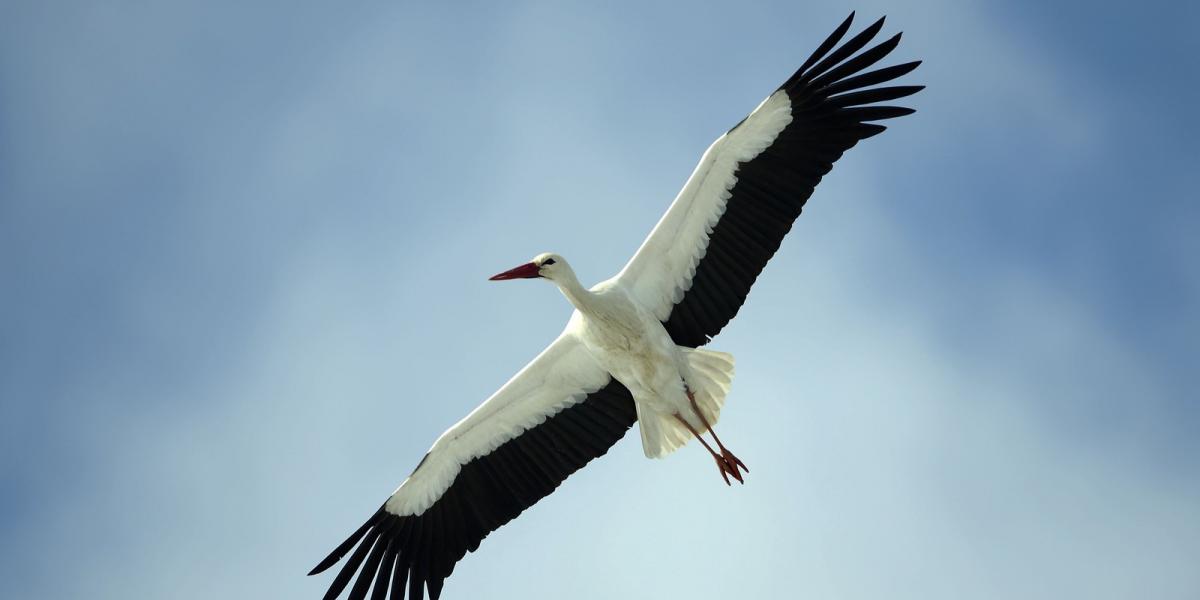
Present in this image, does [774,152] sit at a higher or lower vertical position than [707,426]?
higher

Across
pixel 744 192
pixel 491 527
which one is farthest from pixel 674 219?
pixel 491 527

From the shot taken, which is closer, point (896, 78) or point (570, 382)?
point (896, 78)

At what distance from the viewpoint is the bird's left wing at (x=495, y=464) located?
427 inches

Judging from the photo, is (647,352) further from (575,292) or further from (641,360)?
(575,292)

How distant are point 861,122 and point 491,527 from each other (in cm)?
393

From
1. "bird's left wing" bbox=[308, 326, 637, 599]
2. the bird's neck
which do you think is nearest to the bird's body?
the bird's neck

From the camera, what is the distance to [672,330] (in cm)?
1081

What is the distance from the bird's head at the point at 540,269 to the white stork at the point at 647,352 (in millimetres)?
11

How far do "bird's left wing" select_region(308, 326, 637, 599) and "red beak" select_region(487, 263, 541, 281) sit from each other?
1.64 ft

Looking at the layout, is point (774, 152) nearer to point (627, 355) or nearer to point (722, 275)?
point (722, 275)

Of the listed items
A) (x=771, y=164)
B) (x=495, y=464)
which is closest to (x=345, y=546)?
(x=495, y=464)

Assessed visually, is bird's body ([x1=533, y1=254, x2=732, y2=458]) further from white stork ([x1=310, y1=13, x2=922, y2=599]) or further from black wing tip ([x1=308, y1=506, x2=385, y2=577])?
black wing tip ([x1=308, y1=506, x2=385, y2=577])

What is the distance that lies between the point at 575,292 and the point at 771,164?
1.63m

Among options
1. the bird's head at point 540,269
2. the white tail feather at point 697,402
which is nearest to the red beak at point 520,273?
the bird's head at point 540,269
